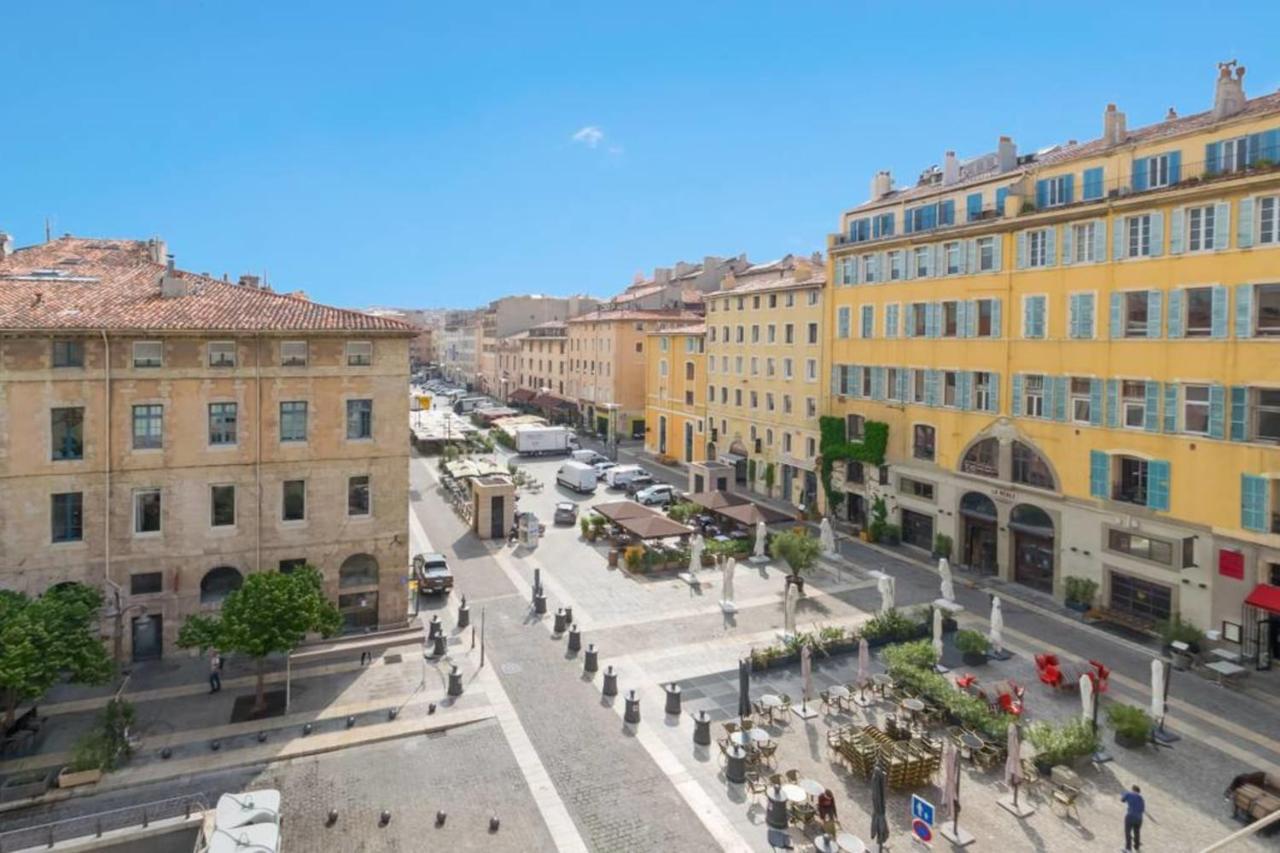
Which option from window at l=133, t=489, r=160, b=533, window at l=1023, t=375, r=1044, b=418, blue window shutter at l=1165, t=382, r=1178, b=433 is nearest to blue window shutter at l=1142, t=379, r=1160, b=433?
blue window shutter at l=1165, t=382, r=1178, b=433

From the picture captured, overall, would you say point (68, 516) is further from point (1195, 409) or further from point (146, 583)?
point (1195, 409)

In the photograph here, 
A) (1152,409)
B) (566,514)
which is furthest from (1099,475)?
(566,514)

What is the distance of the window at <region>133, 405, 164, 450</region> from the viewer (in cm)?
2744

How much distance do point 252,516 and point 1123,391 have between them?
3482 centimetres

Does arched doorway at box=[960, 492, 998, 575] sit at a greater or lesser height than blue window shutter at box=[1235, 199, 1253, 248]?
lesser

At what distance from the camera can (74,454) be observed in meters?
26.8

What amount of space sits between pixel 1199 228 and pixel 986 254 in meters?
10.00

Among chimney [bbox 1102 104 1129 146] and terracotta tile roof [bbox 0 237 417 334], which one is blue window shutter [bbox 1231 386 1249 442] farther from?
terracotta tile roof [bbox 0 237 417 334]

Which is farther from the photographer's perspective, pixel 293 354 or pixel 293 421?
pixel 293 421

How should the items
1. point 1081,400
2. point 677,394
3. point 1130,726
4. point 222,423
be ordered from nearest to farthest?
point 1130,726 → point 222,423 → point 1081,400 → point 677,394

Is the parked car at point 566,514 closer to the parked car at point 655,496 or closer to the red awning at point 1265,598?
the parked car at point 655,496

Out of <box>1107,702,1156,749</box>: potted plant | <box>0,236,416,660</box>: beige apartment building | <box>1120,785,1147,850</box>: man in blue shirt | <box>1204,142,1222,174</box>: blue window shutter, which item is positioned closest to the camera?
<box>1120,785,1147,850</box>: man in blue shirt

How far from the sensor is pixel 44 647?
21.0 meters

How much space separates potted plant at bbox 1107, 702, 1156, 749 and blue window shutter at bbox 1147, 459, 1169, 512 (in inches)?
430
